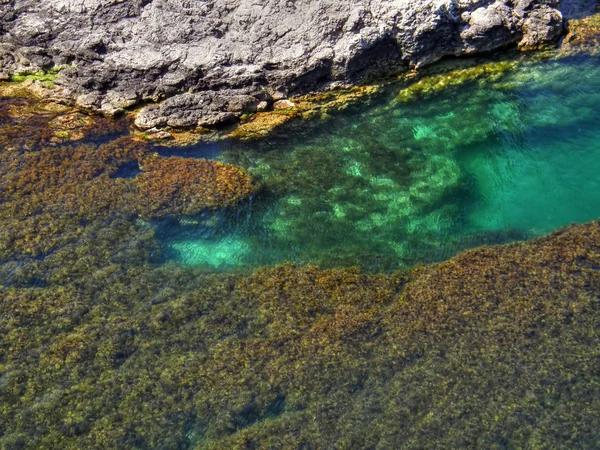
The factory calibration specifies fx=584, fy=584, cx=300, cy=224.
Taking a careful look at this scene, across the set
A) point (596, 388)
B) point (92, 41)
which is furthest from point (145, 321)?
point (92, 41)

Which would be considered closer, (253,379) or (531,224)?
(253,379)

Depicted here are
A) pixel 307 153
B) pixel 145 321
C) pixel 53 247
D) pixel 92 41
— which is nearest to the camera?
pixel 145 321

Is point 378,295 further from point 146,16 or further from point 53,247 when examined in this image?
point 146,16

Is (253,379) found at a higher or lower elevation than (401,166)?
lower

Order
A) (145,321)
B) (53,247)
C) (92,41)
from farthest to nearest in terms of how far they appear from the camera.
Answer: (92,41)
(53,247)
(145,321)

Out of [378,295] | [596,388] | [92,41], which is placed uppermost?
[92,41]

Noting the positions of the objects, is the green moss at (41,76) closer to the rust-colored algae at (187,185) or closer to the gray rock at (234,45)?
the gray rock at (234,45)

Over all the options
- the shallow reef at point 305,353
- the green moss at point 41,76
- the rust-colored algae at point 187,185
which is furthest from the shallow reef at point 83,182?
the green moss at point 41,76
